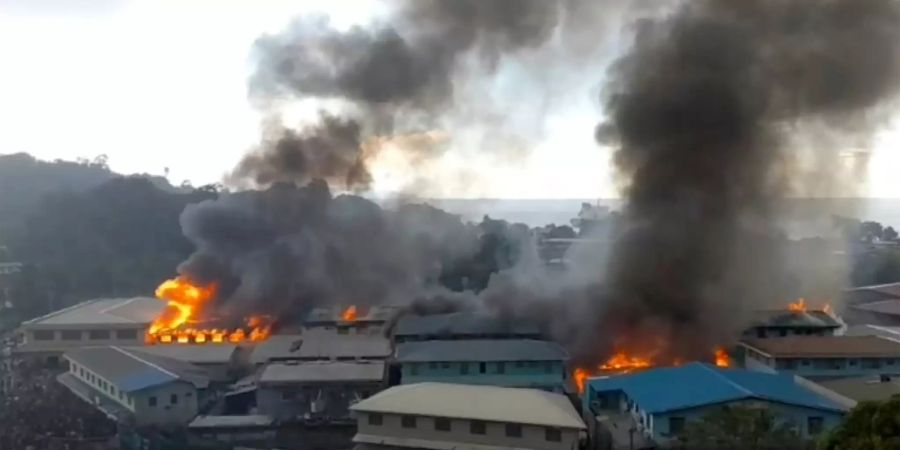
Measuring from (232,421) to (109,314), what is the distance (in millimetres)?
12631

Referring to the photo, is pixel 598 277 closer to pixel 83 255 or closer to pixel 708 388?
pixel 708 388

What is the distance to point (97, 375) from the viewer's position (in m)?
23.7

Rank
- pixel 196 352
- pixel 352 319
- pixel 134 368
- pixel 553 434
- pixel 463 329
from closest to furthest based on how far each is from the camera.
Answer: pixel 553 434, pixel 134 368, pixel 196 352, pixel 463 329, pixel 352 319

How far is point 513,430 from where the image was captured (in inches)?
693

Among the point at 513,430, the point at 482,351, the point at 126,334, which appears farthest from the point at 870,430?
the point at 126,334

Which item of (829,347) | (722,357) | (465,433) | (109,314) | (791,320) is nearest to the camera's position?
(465,433)

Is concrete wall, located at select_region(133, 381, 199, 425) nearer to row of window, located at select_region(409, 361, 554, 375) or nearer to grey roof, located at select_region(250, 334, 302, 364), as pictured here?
grey roof, located at select_region(250, 334, 302, 364)

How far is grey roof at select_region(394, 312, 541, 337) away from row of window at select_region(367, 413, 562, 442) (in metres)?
8.57

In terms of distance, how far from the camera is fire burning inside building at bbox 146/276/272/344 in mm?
29312

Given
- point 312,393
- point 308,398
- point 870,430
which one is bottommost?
point 308,398

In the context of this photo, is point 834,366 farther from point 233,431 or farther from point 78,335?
point 78,335

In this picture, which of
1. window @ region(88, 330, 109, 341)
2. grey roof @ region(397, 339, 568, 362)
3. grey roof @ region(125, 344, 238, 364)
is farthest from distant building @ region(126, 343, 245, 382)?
grey roof @ region(397, 339, 568, 362)

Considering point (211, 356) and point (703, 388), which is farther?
point (211, 356)

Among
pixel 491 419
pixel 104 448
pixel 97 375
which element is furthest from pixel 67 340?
pixel 491 419
